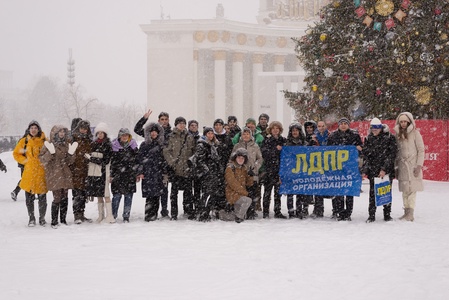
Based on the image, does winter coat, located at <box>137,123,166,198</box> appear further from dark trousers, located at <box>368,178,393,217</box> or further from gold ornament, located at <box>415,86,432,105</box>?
gold ornament, located at <box>415,86,432,105</box>

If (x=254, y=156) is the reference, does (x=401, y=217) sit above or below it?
below

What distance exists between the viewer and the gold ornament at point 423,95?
52.6 ft

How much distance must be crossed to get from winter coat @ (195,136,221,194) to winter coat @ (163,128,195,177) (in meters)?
0.21

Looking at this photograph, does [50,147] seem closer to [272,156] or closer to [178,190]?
[178,190]

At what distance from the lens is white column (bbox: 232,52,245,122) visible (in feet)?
152

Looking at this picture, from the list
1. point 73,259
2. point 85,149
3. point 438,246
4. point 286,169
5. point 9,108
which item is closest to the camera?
point 73,259

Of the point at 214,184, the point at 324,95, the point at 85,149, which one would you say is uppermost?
the point at 324,95

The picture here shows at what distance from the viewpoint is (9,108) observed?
101250mm

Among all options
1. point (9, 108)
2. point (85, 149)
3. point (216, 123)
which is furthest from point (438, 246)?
point (9, 108)

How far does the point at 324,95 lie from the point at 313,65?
1.05m

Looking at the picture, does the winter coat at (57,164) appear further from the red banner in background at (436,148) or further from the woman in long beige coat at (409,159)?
the red banner in background at (436,148)

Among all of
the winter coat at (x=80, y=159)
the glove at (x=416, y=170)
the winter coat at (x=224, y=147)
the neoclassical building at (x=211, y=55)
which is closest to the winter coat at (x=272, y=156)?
the winter coat at (x=224, y=147)

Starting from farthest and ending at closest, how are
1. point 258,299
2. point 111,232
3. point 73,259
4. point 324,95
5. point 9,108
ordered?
point 9,108 < point 324,95 < point 111,232 < point 73,259 < point 258,299

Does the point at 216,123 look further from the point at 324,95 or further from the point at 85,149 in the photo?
the point at 324,95
